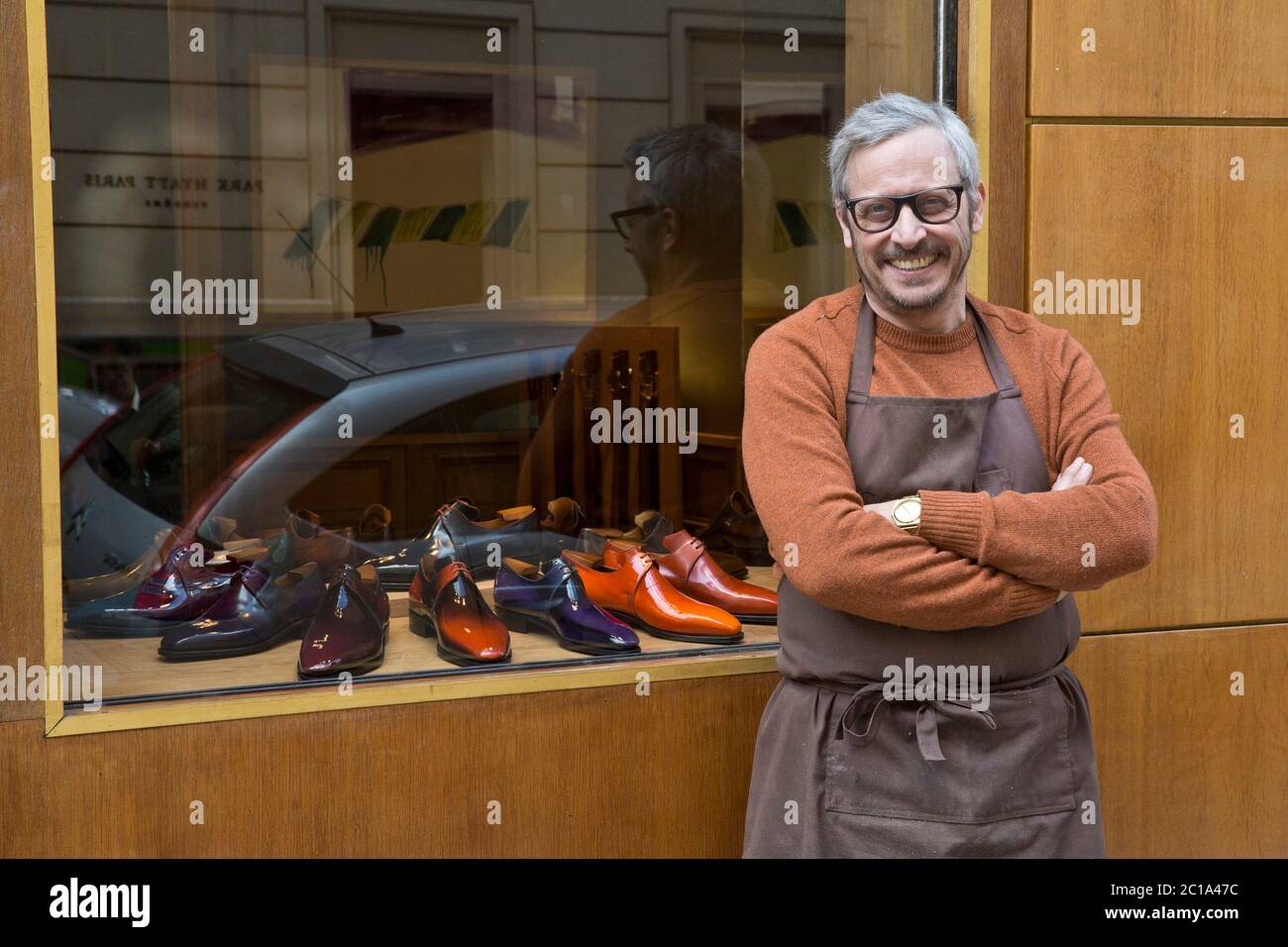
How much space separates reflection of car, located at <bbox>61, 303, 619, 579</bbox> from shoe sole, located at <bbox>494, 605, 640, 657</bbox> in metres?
0.31

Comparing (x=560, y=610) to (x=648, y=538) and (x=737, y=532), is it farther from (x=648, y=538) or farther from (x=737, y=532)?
(x=737, y=532)

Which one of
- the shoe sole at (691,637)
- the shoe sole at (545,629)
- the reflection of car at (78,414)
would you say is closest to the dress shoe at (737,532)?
the shoe sole at (691,637)

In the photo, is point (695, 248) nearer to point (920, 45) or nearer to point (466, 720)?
point (920, 45)

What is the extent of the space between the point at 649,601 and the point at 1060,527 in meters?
0.95

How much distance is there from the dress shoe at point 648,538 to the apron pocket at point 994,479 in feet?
2.76

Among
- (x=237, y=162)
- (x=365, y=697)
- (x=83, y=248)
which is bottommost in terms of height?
(x=365, y=697)

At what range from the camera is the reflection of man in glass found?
2902 millimetres

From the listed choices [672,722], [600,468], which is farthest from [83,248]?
[672,722]

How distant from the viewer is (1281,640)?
2738mm

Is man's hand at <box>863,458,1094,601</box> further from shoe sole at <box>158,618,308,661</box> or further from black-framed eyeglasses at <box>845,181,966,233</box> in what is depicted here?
shoe sole at <box>158,618,308,661</box>

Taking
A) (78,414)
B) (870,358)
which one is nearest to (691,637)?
(870,358)

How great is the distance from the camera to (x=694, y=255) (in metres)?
2.96

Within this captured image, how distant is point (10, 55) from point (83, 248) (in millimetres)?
404

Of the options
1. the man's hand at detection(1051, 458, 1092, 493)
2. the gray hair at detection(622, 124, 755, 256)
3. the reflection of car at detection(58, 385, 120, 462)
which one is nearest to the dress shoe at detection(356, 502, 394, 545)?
the reflection of car at detection(58, 385, 120, 462)
